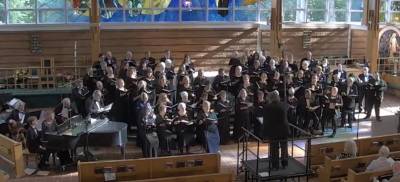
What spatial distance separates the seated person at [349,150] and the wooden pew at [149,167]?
85.8 inches

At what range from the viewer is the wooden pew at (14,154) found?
35.9 feet

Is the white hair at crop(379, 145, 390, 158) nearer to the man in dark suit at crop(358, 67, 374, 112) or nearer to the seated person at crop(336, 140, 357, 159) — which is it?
the seated person at crop(336, 140, 357, 159)

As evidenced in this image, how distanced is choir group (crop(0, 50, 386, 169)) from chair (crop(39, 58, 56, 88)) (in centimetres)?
289

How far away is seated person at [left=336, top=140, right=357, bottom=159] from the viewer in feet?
31.2

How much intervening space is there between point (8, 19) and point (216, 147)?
1057 centimetres

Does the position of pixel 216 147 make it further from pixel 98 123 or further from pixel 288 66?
pixel 288 66

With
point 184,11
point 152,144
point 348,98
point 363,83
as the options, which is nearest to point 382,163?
point 152,144

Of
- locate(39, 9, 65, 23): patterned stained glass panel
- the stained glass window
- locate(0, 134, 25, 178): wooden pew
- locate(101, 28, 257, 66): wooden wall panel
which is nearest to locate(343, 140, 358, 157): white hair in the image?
locate(0, 134, 25, 178): wooden pew

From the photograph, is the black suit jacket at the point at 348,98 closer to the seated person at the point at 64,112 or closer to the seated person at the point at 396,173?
the seated person at the point at 396,173

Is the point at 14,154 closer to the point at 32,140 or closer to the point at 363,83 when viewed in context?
the point at 32,140

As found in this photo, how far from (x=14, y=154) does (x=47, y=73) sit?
833 cm

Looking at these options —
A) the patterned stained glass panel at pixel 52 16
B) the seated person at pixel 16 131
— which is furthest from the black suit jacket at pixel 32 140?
the patterned stained glass panel at pixel 52 16

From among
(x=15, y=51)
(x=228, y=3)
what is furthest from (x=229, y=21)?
(x=15, y=51)

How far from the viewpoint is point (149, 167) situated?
9430mm
